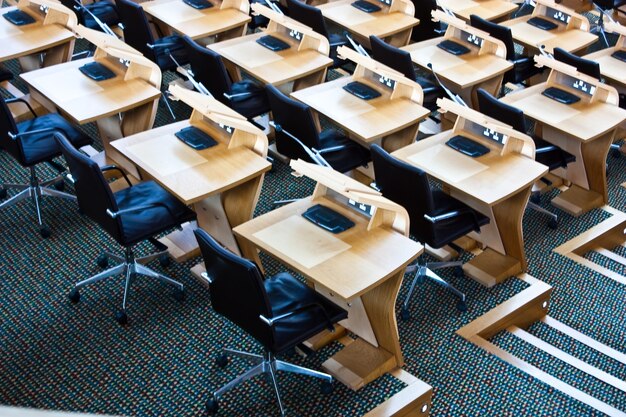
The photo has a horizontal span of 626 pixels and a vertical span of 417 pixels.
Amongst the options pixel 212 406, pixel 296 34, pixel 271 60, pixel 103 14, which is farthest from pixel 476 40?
pixel 212 406

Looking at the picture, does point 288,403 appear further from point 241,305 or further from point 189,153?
point 189,153

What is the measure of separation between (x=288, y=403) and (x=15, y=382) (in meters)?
1.36

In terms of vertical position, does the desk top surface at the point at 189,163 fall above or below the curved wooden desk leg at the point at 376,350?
above

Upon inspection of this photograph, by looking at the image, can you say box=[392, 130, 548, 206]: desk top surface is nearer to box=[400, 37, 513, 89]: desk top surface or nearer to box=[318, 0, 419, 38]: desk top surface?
box=[400, 37, 513, 89]: desk top surface

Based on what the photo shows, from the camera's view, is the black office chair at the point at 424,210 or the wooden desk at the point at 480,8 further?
the wooden desk at the point at 480,8

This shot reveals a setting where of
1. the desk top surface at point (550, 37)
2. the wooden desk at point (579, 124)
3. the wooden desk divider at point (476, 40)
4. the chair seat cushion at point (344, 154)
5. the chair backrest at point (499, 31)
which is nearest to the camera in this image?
the chair seat cushion at point (344, 154)

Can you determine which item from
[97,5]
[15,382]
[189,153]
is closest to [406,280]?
[189,153]

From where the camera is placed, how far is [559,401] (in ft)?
13.3

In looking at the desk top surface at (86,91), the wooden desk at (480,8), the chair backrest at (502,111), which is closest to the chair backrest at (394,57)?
the chair backrest at (502,111)

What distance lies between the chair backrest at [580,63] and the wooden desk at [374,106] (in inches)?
59.8

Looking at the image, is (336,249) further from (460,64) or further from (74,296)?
(460,64)

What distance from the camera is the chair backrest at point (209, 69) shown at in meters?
5.57

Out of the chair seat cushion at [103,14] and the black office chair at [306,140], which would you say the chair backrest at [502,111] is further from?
the chair seat cushion at [103,14]

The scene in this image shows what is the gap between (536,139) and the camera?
5777 millimetres
